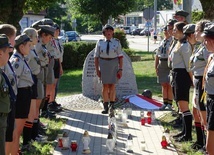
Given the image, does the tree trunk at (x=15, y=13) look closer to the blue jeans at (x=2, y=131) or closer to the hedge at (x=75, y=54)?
the hedge at (x=75, y=54)

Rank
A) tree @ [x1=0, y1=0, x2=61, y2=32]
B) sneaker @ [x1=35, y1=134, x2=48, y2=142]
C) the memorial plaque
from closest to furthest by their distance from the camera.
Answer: sneaker @ [x1=35, y1=134, x2=48, y2=142] < the memorial plaque < tree @ [x1=0, y1=0, x2=61, y2=32]

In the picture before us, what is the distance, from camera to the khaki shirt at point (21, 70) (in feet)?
22.4

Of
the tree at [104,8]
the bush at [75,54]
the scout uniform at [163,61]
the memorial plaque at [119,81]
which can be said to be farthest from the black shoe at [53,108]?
the tree at [104,8]

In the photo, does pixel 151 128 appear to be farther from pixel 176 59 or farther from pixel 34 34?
pixel 34 34

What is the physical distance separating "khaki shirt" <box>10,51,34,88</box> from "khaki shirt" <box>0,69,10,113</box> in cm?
135

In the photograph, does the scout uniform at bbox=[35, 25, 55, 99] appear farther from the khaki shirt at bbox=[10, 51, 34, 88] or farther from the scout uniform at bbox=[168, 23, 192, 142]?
the scout uniform at bbox=[168, 23, 192, 142]

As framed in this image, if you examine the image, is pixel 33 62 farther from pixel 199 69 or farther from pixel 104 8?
pixel 104 8

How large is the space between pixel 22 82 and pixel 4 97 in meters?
1.51

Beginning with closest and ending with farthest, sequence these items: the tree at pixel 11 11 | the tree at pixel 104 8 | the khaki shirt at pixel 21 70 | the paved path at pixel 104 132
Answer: the khaki shirt at pixel 21 70 < the paved path at pixel 104 132 < the tree at pixel 11 11 < the tree at pixel 104 8

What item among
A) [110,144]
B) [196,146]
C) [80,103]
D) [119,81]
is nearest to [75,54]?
[119,81]

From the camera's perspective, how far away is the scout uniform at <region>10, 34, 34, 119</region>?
688 cm

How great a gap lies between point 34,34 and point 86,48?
16281 mm

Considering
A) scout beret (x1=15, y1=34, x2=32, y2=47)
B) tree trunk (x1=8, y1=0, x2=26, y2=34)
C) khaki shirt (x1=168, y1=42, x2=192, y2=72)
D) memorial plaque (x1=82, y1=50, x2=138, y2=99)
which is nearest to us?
scout beret (x1=15, y1=34, x2=32, y2=47)

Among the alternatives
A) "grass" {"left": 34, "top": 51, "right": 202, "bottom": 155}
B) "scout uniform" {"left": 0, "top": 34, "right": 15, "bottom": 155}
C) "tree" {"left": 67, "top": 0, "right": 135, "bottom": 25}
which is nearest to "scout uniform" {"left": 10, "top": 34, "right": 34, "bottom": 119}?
"grass" {"left": 34, "top": 51, "right": 202, "bottom": 155}
